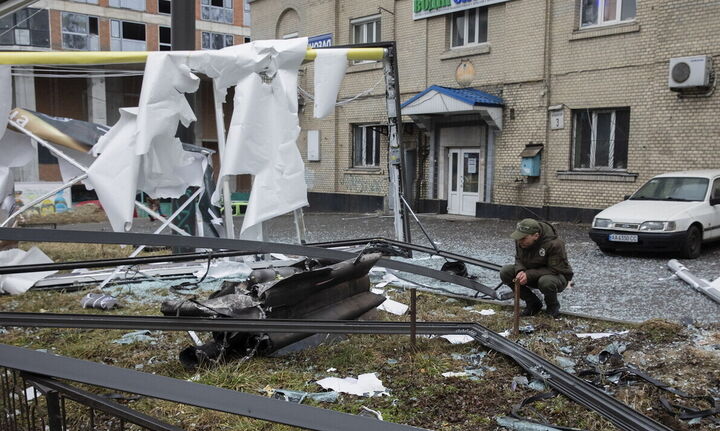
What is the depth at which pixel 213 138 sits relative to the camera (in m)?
32.4

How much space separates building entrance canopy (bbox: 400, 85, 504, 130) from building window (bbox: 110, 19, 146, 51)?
23607 millimetres

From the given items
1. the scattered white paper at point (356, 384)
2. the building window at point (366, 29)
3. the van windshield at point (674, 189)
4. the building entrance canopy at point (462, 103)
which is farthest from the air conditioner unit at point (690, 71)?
the scattered white paper at point (356, 384)

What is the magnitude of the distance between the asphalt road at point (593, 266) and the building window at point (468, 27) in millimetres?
5649

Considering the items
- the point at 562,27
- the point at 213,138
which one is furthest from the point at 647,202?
the point at 213,138

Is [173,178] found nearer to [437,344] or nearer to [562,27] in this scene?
[437,344]

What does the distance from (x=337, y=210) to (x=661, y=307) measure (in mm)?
16129

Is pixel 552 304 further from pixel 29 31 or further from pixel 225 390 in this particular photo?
pixel 29 31

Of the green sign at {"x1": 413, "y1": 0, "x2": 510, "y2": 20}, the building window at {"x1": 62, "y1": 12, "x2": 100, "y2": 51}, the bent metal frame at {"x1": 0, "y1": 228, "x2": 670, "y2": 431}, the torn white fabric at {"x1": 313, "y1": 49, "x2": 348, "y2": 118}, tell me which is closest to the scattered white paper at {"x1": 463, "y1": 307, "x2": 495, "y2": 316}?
the bent metal frame at {"x1": 0, "y1": 228, "x2": 670, "y2": 431}

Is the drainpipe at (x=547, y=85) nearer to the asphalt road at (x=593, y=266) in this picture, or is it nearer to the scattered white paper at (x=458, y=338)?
the asphalt road at (x=593, y=266)

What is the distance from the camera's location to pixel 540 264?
5.88 meters

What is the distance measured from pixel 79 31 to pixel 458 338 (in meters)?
34.0

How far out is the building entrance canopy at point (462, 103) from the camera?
16516 mm

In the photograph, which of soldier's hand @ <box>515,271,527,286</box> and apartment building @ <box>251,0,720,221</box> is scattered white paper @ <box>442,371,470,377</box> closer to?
soldier's hand @ <box>515,271,527,286</box>

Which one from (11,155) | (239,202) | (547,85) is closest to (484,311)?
(11,155)
